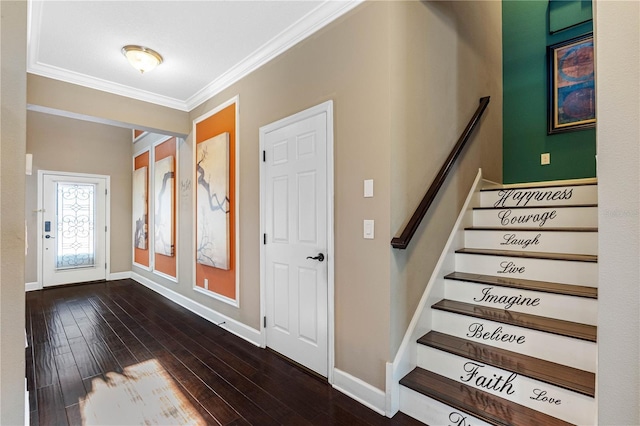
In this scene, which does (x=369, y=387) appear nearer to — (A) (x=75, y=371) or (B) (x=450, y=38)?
(A) (x=75, y=371)

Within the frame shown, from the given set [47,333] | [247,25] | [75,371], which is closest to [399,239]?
[247,25]

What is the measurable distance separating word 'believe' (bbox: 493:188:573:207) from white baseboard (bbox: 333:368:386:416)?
2.11 meters

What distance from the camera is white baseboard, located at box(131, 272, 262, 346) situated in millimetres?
3001

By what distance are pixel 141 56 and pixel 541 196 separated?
158 inches

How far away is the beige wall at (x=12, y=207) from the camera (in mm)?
716

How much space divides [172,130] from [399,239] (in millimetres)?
3611

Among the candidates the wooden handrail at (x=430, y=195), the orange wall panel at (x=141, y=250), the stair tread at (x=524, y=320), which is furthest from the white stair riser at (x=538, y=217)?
the orange wall panel at (x=141, y=250)

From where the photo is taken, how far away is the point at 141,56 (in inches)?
110

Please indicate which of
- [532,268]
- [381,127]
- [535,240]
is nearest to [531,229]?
[535,240]

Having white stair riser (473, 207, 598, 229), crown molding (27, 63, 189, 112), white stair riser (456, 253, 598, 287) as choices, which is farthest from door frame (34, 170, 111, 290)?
white stair riser (473, 207, 598, 229)

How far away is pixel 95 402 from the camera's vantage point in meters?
2.04

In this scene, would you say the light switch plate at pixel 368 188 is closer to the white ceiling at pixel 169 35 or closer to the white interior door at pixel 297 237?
the white interior door at pixel 297 237

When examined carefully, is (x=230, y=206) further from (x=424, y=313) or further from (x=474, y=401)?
(x=474, y=401)

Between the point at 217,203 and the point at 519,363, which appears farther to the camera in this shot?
the point at 217,203
